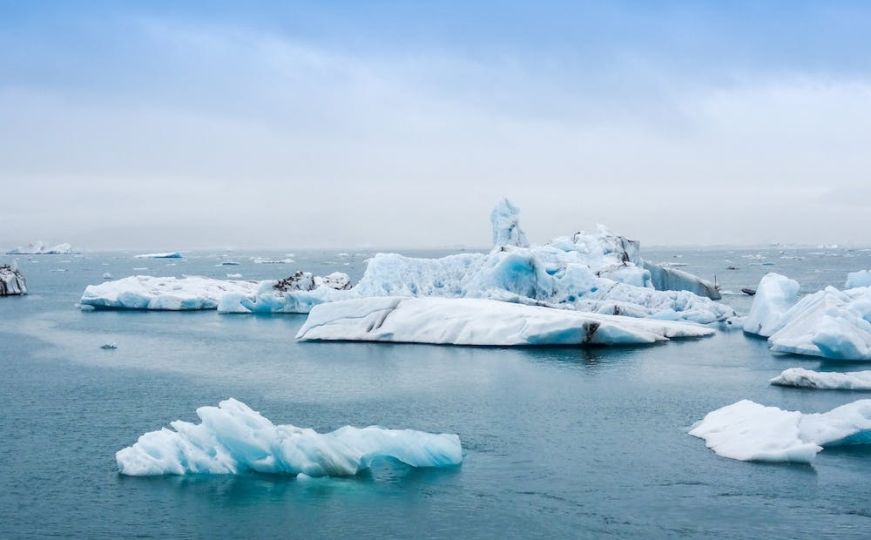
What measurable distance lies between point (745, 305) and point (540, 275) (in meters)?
12.2

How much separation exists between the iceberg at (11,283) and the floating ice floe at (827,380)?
45.6m

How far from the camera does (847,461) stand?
41.0 feet

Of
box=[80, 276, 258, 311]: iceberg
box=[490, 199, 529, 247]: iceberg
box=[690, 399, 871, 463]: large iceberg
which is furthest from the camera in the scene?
box=[80, 276, 258, 311]: iceberg

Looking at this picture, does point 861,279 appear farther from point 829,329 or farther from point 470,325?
point 470,325

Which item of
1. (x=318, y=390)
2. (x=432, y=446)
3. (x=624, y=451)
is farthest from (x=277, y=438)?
(x=318, y=390)

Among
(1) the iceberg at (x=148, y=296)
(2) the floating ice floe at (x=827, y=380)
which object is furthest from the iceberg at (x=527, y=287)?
(2) the floating ice floe at (x=827, y=380)

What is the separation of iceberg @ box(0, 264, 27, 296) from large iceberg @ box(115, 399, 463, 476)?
43722 millimetres

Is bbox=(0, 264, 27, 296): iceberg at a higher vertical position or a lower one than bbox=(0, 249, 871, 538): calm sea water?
higher

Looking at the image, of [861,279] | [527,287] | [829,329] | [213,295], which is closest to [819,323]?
[829,329]

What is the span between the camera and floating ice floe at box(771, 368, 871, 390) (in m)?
18.2

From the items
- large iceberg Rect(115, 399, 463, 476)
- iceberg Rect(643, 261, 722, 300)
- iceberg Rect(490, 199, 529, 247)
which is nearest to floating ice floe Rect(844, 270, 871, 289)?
iceberg Rect(643, 261, 722, 300)

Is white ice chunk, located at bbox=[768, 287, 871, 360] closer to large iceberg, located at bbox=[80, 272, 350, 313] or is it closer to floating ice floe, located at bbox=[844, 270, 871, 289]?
floating ice floe, located at bbox=[844, 270, 871, 289]

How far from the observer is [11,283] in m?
51.1

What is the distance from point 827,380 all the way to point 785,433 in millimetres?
6286
